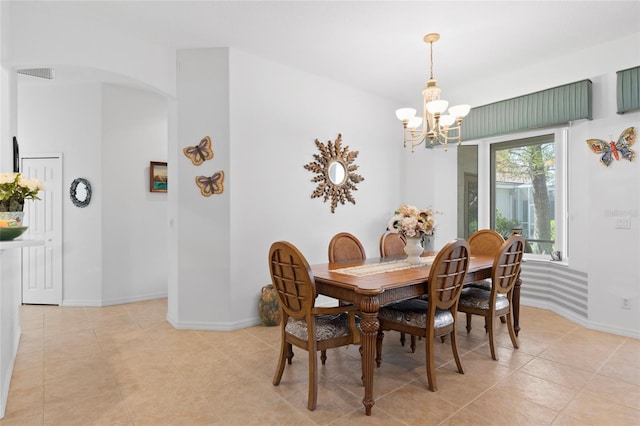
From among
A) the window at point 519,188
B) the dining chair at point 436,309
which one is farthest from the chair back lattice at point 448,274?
the window at point 519,188

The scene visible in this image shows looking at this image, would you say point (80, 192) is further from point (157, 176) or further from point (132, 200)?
point (157, 176)

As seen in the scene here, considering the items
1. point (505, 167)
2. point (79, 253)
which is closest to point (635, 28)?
point (505, 167)

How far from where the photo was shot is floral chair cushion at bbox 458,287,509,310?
115 inches

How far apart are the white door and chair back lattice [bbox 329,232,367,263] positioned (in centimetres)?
369

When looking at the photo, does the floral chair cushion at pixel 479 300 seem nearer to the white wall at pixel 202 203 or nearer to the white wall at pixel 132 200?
the white wall at pixel 202 203

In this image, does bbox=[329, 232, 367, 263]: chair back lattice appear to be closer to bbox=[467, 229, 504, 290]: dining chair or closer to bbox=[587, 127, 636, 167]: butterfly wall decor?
bbox=[467, 229, 504, 290]: dining chair

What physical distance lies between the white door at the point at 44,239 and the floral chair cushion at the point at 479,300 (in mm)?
4833

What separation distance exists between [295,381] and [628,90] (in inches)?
157

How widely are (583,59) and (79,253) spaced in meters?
6.39

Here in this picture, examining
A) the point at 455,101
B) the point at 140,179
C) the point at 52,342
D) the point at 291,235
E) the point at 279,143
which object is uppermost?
the point at 455,101

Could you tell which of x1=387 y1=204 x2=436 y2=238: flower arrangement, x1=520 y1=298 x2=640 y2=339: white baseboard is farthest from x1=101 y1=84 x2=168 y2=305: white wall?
x1=520 y1=298 x2=640 y2=339: white baseboard

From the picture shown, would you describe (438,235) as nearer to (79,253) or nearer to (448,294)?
(448,294)

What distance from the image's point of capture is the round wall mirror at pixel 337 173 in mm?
4570

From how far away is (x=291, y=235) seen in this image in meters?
4.14
